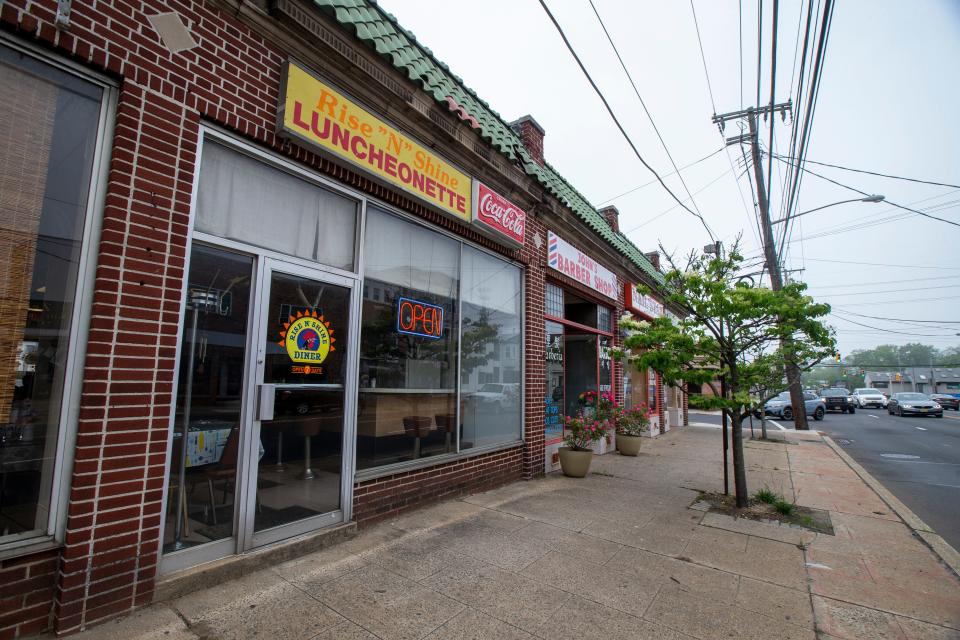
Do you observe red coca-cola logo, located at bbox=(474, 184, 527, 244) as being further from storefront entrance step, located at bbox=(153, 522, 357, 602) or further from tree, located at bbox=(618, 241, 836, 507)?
storefront entrance step, located at bbox=(153, 522, 357, 602)

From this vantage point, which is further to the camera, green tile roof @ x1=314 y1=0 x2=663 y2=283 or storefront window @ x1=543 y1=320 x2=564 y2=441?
storefront window @ x1=543 y1=320 x2=564 y2=441

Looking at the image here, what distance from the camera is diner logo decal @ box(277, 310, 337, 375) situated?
4.13 meters

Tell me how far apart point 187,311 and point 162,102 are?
151cm

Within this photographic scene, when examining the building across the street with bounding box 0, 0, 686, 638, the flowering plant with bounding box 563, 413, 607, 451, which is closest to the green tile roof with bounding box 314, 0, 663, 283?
the building across the street with bounding box 0, 0, 686, 638

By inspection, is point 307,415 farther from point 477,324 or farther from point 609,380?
point 609,380

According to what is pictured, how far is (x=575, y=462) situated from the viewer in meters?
7.63

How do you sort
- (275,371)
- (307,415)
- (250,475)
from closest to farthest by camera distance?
1. (250,475)
2. (275,371)
3. (307,415)

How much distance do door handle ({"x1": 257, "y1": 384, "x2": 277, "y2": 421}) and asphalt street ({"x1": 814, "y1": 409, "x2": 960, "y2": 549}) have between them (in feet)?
25.1

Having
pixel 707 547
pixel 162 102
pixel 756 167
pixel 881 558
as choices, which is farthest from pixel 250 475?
pixel 756 167

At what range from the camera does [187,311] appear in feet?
11.5

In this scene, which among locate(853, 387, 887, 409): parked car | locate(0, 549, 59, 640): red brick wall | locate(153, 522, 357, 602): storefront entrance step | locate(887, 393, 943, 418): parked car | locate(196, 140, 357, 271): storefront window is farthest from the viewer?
locate(853, 387, 887, 409): parked car

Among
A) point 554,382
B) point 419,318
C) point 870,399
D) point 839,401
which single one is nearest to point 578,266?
point 554,382

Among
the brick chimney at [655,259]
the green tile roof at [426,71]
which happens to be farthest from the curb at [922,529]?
the brick chimney at [655,259]

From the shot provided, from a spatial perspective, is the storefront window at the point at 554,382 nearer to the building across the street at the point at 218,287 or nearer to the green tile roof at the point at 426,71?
the green tile roof at the point at 426,71
